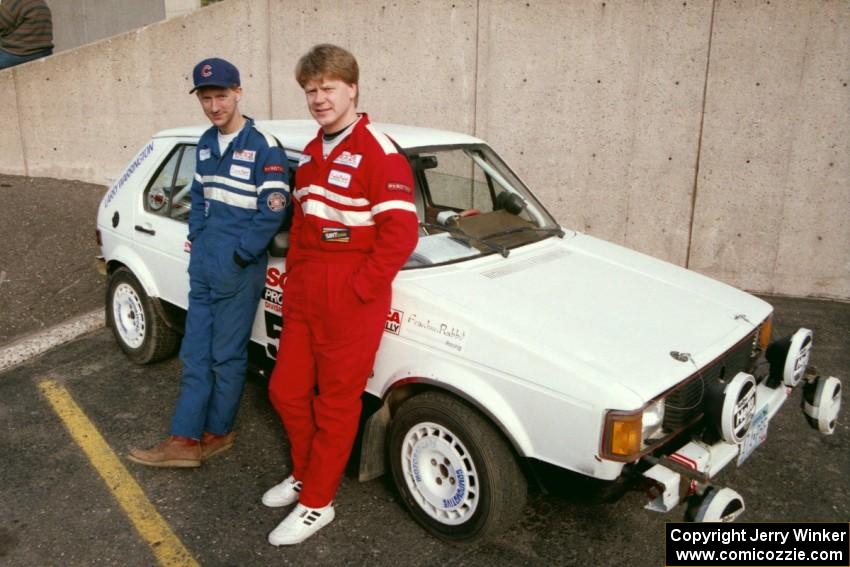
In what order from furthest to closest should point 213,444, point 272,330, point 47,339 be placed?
point 47,339 < point 213,444 < point 272,330

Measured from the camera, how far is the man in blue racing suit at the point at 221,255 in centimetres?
328

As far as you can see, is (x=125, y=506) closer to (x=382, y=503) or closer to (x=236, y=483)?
(x=236, y=483)

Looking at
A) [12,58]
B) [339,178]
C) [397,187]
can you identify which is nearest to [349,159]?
[339,178]

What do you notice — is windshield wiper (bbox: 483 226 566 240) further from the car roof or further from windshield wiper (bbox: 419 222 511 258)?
the car roof

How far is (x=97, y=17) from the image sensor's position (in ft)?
46.5

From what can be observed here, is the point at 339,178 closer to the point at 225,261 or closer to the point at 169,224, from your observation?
the point at 225,261

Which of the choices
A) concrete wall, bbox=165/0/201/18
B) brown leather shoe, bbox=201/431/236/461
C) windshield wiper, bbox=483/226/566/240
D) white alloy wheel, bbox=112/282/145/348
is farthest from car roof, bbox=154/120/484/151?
concrete wall, bbox=165/0/201/18

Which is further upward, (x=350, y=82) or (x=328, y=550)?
(x=350, y=82)

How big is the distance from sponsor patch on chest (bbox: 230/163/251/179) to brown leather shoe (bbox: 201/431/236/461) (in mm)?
1406

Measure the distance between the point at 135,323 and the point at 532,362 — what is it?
3.09 metres

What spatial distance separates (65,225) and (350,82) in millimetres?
5430

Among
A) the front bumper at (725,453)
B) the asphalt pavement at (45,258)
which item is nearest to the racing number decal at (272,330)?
the front bumper at (725,453)

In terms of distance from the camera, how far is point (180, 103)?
8.36 m

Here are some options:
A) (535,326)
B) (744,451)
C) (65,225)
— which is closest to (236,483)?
(535,326)
